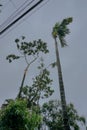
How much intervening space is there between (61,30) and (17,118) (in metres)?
14.1

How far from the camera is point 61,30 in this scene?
31.4 metres

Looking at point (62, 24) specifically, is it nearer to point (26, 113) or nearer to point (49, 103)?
point (49, 103)

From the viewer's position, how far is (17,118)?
1925cm

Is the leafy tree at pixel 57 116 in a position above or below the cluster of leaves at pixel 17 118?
above

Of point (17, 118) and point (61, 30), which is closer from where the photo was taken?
point (17, 118)

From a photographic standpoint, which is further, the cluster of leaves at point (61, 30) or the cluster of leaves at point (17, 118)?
the cluster of leaves at point (61, 30)

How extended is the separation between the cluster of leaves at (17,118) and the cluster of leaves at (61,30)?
12.2 m

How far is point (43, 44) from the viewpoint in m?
37.2

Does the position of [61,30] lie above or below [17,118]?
above

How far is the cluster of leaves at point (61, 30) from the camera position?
101 ft

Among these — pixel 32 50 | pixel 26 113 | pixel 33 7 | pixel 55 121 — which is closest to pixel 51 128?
pixel 55 121

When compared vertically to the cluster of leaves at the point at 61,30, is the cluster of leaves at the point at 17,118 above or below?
below

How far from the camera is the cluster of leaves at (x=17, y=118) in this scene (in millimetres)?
19062

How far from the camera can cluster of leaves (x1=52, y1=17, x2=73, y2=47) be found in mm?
30819
